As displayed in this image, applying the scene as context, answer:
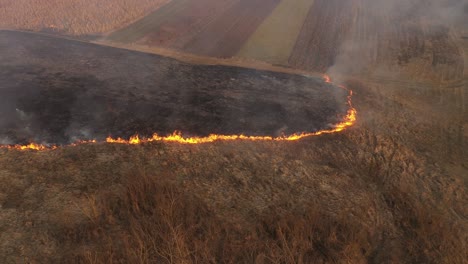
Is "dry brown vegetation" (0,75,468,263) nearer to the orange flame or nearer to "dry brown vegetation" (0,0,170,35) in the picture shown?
the orange flame

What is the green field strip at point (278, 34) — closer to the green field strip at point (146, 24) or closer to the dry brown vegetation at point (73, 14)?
the green field strip at point (146, 24)

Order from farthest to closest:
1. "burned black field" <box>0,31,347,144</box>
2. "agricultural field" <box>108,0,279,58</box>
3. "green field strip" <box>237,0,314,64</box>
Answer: "agricultural field" <box>108,0,279,58</box>, "green field strip" <box>237,0,314,64</box>, "burned black field" <box>0,31,347,144</box>

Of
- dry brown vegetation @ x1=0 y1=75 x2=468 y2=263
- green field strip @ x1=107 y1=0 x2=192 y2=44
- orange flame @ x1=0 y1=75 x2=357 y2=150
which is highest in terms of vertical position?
green field strip @ x1=107 y1=0 x2=192 y2=44

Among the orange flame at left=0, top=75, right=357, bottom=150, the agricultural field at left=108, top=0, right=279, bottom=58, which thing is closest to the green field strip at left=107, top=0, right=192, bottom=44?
the agricultural field at left=108, top=0, right=279, bottom=58

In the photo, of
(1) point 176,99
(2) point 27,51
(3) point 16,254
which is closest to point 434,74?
(1) point 176,99

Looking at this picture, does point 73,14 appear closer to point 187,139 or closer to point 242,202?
point 187,139
